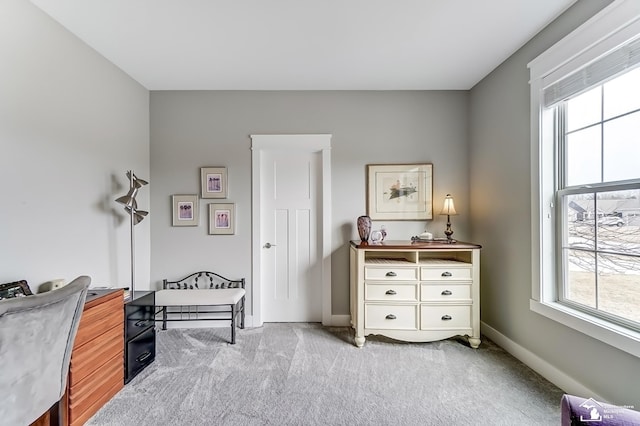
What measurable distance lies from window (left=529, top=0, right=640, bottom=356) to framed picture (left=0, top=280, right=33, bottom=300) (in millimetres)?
3365

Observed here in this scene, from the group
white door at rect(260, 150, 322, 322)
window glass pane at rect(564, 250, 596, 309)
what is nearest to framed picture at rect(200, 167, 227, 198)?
white door at rect(260, 150, 322, 322)

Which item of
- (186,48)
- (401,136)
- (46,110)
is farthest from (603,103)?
(46,110)

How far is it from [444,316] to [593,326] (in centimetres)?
107

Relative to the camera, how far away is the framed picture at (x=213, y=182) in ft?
10.5

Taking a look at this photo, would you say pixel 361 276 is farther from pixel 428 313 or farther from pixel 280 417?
pixel 280 417

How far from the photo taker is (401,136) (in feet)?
10.7

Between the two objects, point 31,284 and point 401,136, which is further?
point 401,136

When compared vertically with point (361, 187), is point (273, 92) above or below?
above

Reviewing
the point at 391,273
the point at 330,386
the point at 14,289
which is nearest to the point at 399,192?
the point at 391,273

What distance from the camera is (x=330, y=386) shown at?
208cm

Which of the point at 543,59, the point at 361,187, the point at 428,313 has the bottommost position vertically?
the point at 428,313

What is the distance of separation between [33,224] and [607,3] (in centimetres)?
376

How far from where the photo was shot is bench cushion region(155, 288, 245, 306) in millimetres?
2684

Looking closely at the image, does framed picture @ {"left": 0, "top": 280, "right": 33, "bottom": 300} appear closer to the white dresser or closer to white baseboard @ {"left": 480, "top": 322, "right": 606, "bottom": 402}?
the white dresser
